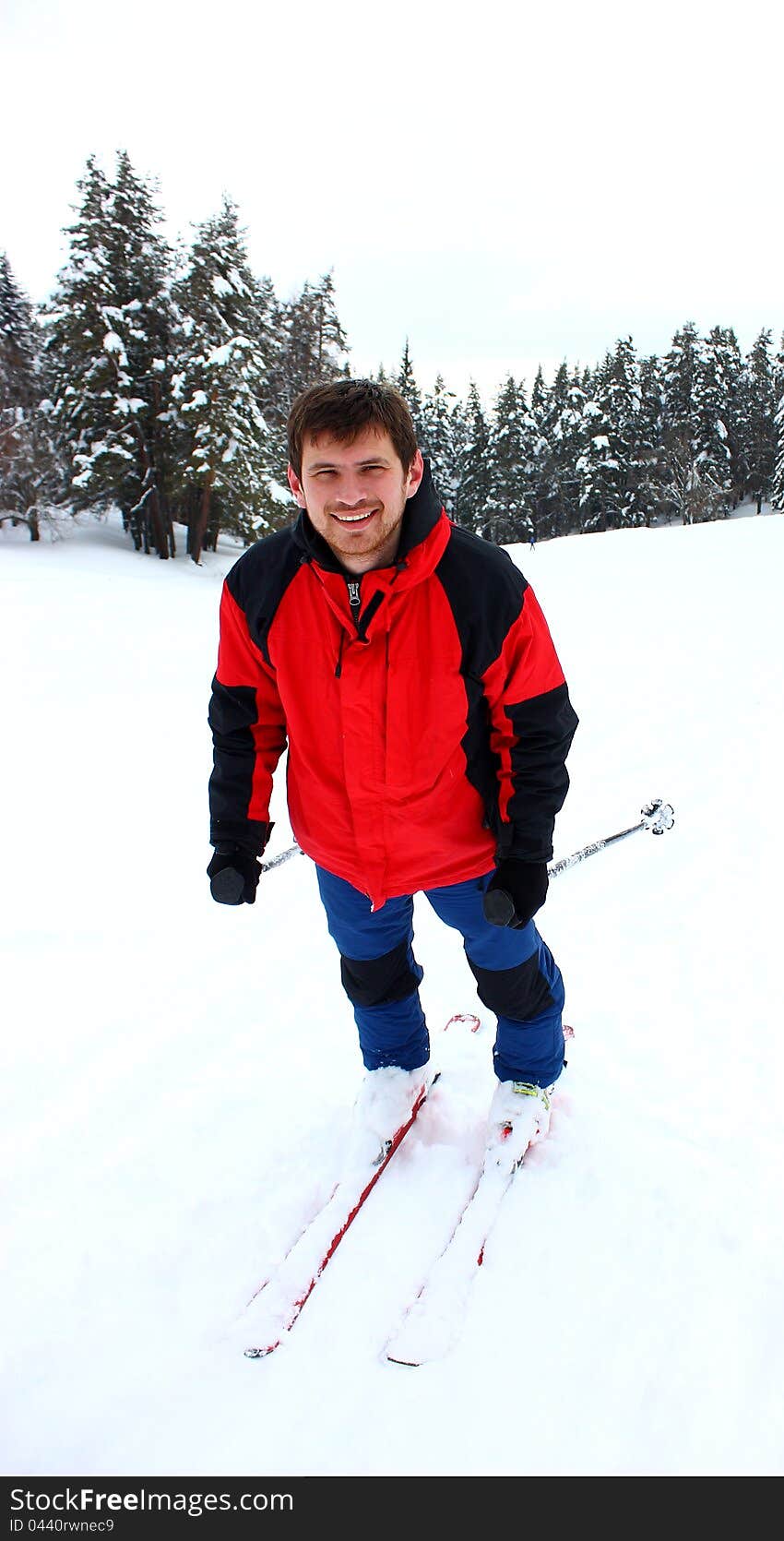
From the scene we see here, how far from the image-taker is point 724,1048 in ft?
9.80

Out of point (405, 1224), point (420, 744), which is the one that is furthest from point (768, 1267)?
point (420, 744)

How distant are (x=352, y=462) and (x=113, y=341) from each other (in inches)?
956

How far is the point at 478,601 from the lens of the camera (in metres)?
1.83

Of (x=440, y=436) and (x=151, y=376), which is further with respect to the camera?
(x=440, y=436)

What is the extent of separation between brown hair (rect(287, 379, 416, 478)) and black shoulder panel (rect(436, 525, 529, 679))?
0.26m

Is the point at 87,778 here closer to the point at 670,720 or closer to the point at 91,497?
the point at 670,720

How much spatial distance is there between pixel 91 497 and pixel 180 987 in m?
23.9

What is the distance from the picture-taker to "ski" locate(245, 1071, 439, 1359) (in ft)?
6.41

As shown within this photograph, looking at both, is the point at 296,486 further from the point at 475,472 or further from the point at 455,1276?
the point at 475,472

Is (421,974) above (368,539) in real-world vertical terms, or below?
below

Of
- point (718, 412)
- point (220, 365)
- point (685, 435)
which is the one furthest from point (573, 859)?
point (718, 412)

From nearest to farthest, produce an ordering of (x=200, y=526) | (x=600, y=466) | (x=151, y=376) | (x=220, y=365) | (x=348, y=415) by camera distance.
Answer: (x=348, y=415), (x=220, y=365), (x=151, y=376), (x=200, y=526), (x=600, y=466)

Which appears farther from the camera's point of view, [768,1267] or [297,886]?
[297,886]

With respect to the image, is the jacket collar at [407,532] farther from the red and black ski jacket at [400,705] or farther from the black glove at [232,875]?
the black glove at [232,875]
